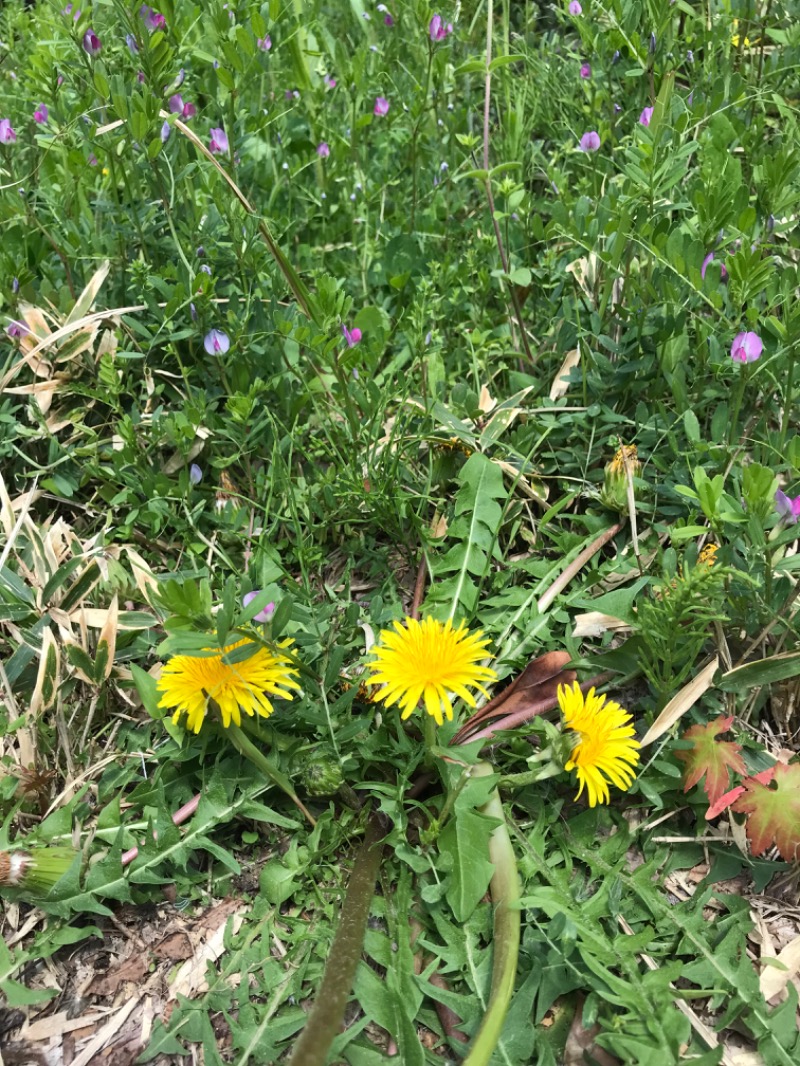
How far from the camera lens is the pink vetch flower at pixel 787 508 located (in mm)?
1602

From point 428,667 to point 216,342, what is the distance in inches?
43.1

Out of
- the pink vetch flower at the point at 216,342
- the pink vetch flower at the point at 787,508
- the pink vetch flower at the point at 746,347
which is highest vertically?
the pink vetch flower at the point at 746,347

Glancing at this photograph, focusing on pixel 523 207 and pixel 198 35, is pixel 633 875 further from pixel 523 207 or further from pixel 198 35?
pixel 198 35

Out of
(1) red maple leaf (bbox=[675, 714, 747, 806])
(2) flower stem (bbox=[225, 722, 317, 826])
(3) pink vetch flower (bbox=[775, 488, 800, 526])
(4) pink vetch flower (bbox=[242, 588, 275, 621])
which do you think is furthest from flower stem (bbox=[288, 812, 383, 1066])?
(3) pink vetch flower (bbox=[775, 488, 800, 526])

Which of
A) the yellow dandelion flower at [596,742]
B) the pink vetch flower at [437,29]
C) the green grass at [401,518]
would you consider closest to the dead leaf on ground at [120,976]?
the green grass at [401,518]

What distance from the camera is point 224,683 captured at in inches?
62.6

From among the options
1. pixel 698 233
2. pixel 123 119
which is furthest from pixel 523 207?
pixel 123 119

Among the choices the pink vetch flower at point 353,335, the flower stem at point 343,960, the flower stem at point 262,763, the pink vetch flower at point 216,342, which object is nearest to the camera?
the flower stem at point 343,960

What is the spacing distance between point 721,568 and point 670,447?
2.16 ft

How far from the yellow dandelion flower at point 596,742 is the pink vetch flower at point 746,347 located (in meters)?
0.80

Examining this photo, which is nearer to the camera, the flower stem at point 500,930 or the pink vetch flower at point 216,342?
the flower stem at point 500,930

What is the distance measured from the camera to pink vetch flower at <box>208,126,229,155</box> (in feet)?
7.73

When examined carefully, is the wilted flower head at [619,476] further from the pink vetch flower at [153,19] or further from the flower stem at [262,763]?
the pink vetch flower at [153,19]

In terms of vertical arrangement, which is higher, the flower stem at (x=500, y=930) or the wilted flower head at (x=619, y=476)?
the wilted flower head at (x=619, y=476)
